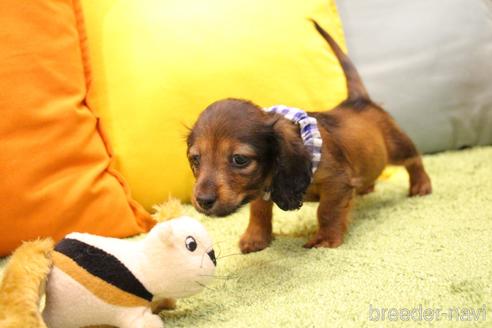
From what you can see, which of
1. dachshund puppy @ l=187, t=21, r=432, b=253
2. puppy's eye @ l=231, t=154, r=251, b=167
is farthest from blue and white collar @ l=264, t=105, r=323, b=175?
puppy's eye @ l=231, t=154, r=251, b=167

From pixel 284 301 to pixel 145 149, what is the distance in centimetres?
101

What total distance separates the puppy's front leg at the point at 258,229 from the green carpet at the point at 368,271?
3 cm

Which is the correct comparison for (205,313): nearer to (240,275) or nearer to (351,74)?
(240,275)

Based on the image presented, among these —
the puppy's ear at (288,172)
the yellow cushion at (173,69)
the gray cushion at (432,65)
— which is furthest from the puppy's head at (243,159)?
the gray cushion at (432,65)

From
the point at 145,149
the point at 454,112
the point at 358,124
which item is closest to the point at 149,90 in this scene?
the point at 145,149

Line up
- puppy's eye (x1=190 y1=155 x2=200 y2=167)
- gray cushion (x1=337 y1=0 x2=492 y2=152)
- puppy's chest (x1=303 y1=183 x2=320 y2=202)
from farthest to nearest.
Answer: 1. gray cushion (x1=337 y1=0 x2=492 y2=152)
2. puppy's chest (x1=303 y1=183 x2=320 y2=202)
3. puppy's eye (x1=190 y1=155 x2=200 y2=167)

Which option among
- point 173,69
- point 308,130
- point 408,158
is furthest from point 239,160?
Answer: point 408,158

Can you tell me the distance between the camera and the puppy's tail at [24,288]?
3.38ft

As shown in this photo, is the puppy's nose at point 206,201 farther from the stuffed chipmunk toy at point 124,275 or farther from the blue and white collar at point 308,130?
the blue and white collar at point 308,130

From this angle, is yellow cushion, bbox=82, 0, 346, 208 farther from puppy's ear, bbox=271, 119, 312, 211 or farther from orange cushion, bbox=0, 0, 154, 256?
puppy's ear, bbox=271, 119, 312, 211

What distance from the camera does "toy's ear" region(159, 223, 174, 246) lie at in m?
1.16

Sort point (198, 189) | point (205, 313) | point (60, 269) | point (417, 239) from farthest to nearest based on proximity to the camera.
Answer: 1. point (417, 239)
2. point (198, 189)
3. point (205, 313)
4. point (60, 269)

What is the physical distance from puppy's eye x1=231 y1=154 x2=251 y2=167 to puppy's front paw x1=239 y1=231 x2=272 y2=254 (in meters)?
0.37

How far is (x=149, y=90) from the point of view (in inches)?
84.5
